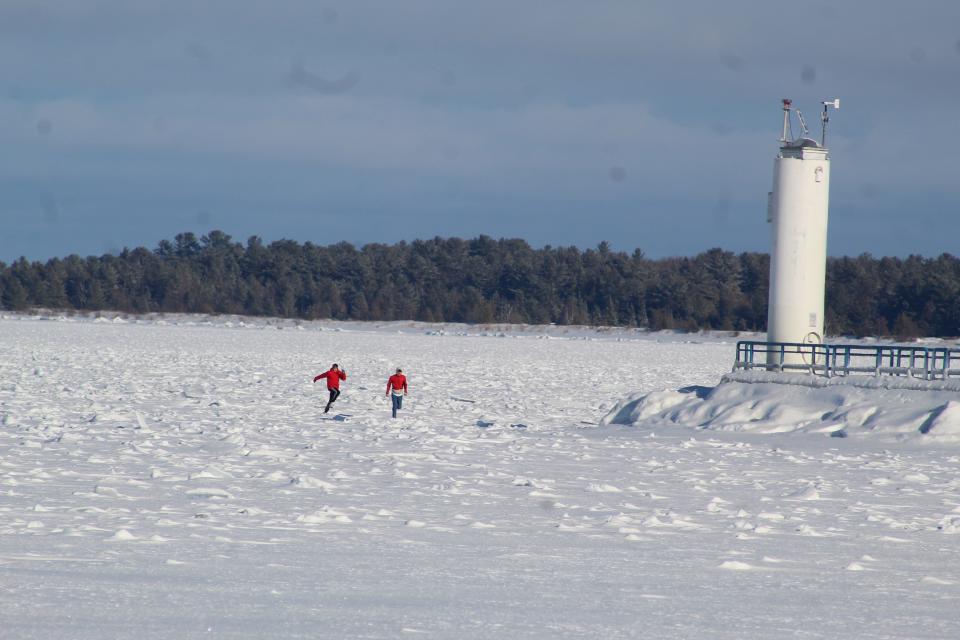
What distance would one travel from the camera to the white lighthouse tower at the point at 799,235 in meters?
27.2

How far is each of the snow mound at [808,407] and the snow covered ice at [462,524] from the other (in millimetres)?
108

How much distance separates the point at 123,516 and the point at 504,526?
353 cm

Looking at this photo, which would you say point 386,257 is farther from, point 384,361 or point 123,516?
point 123,516

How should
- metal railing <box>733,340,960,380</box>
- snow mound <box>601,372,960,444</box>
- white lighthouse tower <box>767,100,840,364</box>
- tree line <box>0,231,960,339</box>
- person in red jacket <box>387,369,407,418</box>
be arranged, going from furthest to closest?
tree line <box>0,231,960,339</box>
white lighthouse tower <box>767,100,840,364</box>
person in red jacket <box>387,369,407,418</box>
metal railing <box>733,340,960,380</box>
snow mound <box>601,372,960,444</box>

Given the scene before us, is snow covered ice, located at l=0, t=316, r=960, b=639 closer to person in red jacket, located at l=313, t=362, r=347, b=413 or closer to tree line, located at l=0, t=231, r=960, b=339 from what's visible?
person in red jacket, located at l=313, t=362, r=347, b=413

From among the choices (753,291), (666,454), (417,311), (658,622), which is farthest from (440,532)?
(417,311)

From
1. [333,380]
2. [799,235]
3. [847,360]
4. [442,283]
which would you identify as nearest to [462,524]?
[333,380]

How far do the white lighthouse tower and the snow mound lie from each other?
2.84 metres

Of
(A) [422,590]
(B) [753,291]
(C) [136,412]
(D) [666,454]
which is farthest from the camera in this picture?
(B) [753,291]

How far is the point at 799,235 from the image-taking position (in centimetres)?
2730

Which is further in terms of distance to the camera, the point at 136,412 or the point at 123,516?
the point at 136,412

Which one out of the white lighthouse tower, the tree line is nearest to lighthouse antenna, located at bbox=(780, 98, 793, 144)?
the white lighthouse tower

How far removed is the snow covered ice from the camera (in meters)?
8.16

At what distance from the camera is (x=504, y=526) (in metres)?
11.9
